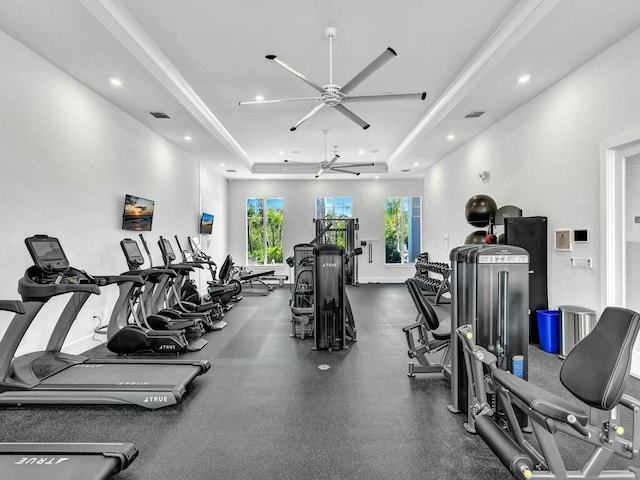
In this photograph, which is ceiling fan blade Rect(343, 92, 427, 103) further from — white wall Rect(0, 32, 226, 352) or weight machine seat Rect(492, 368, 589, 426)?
white wall Rect(0, 32, 226, 352)

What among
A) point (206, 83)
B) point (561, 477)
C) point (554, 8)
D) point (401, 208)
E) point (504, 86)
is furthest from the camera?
point (401, 208)

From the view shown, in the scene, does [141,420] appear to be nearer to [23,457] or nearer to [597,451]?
[23,457]

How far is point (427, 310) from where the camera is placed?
10.3ft

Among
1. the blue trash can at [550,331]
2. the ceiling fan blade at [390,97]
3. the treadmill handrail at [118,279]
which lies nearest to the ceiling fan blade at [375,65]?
the ceiling fan blade at [390,97]

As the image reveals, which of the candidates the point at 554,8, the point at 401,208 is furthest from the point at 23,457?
the point at 401,208

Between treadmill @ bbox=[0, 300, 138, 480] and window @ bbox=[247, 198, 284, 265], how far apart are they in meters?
9.11

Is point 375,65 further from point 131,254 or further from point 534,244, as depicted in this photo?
point 131,254

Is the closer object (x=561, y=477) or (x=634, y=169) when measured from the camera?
(x=561, y=477)

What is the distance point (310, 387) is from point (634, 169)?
4002 mm

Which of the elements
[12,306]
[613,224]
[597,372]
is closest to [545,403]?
[597,372]

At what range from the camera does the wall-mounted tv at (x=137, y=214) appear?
5145mm

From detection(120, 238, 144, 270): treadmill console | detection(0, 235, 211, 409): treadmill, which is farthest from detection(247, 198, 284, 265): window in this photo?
detection(0, 235, 211, 409): treadmill

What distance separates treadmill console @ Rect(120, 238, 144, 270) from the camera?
433 cm

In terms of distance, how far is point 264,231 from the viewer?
11.2 metres
